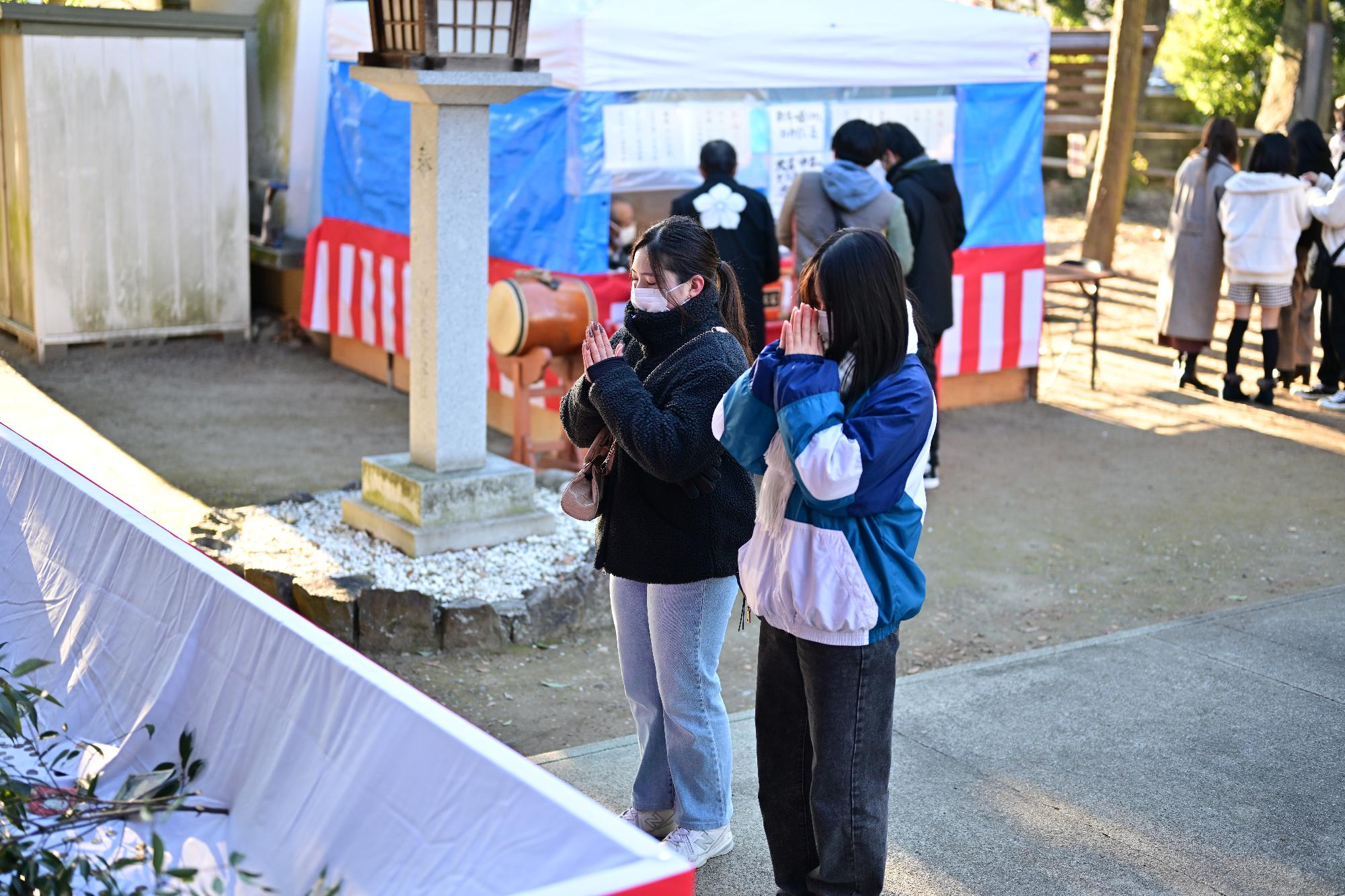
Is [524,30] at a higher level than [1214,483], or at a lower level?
higher

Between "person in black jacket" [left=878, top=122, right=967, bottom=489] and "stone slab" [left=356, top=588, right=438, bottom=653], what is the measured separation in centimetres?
300

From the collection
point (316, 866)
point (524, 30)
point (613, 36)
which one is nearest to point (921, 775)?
point (316, 866)

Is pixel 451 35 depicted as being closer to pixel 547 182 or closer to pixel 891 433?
pixel 547 182

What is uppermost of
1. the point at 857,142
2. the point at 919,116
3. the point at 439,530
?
the point at 919,116

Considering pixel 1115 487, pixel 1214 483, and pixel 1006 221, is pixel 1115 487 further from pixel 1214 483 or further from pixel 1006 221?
pixel 1006 221

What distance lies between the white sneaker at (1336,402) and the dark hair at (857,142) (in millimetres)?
4103

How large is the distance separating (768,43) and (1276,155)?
3.29 metres

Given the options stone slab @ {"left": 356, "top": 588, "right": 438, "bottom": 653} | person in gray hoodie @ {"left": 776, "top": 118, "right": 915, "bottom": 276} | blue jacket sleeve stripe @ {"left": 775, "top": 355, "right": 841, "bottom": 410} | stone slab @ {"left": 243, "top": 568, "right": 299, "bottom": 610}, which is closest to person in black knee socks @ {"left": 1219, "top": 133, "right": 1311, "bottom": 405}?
person in gray hoodie @ {"left": 776, "top": 118, "right": 915, "bottom": 276}

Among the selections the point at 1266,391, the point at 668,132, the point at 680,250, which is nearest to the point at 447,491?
the point at 680,250

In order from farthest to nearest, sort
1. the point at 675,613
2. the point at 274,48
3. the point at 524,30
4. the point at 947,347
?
the point at 274,48 → the point at 947,347 → the point at 524,30 → the point at 675,613

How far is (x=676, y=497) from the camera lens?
313 centimetres

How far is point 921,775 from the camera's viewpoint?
3850 millimetres

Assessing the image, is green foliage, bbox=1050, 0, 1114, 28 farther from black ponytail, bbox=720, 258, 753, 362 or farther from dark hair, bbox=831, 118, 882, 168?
black ponytail, bbox=720, 258, 753, 362

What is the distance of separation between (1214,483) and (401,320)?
15.8ft
